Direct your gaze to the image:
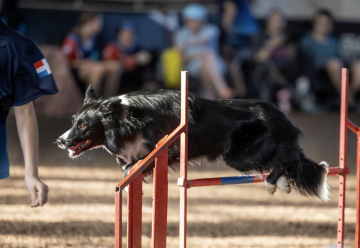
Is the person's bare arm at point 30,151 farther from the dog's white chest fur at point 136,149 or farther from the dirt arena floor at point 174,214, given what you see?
the dirt arena floor at point 174,214

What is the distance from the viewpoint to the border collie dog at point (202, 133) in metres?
1.93

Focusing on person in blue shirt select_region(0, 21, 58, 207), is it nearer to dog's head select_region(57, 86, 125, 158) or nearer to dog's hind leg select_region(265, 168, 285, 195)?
dog's head select_region(57, 86, 125, 158)

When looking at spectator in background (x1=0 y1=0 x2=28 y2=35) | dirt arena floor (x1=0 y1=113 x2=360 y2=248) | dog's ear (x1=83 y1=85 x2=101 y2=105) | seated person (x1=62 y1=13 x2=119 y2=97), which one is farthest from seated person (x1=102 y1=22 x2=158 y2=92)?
dog's ear (x1=83 y1=85 x2=101 y2=105)

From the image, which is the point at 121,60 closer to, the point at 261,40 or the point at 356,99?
the point at 261,40

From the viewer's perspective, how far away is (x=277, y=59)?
870cm

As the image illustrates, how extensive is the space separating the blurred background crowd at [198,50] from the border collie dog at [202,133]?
538 centimetres

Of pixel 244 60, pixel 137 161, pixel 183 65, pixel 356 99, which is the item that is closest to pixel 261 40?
pixel 244 60

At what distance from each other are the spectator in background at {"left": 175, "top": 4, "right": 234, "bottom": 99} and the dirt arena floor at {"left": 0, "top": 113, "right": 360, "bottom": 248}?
268 centimetres

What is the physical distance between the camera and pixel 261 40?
8.91 meters

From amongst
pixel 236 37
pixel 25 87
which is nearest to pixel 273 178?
pixel 25 87

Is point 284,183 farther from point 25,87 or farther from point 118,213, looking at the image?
point 25,87

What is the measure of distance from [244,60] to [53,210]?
19.1 feet

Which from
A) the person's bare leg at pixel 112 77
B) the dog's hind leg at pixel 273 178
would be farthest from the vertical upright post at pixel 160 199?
the person's bare leg at pixel 112 77

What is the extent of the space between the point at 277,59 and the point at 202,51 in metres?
1.85
